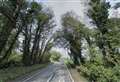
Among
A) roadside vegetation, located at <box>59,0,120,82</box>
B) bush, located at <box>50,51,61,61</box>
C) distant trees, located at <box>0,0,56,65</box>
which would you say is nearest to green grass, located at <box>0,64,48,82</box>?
distant trees, located at <box>0,0,56,65</box>

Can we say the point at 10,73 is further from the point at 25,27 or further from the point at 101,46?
the point at 25,27

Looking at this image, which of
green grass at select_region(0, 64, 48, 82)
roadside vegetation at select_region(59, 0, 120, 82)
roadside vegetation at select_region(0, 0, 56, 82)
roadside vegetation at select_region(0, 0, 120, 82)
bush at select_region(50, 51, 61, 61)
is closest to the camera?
roadside vegetation at select_region(59, 0, 120, 82)

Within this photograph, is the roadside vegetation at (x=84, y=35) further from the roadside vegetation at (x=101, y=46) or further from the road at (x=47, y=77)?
the road at (x=47, y=77)

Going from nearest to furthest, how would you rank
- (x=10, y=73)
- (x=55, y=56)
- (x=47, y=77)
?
(x=10, y=73), (x=47, y=77), (x=55, y=56)

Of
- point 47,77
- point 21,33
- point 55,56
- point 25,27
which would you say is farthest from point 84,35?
point 55,56

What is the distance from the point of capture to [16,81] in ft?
103

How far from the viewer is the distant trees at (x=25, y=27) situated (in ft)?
130

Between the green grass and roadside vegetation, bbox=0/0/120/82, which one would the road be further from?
roadside vegetation, bbox=0/0/120/82

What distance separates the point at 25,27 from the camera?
6500 cm

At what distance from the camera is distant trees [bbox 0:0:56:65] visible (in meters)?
39.7

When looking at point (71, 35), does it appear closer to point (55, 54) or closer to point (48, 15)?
point (48, 15)

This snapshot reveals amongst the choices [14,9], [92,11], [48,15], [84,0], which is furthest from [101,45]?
[48,15]

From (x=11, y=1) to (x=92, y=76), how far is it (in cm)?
1820

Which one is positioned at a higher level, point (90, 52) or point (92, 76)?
point (90, 52)
